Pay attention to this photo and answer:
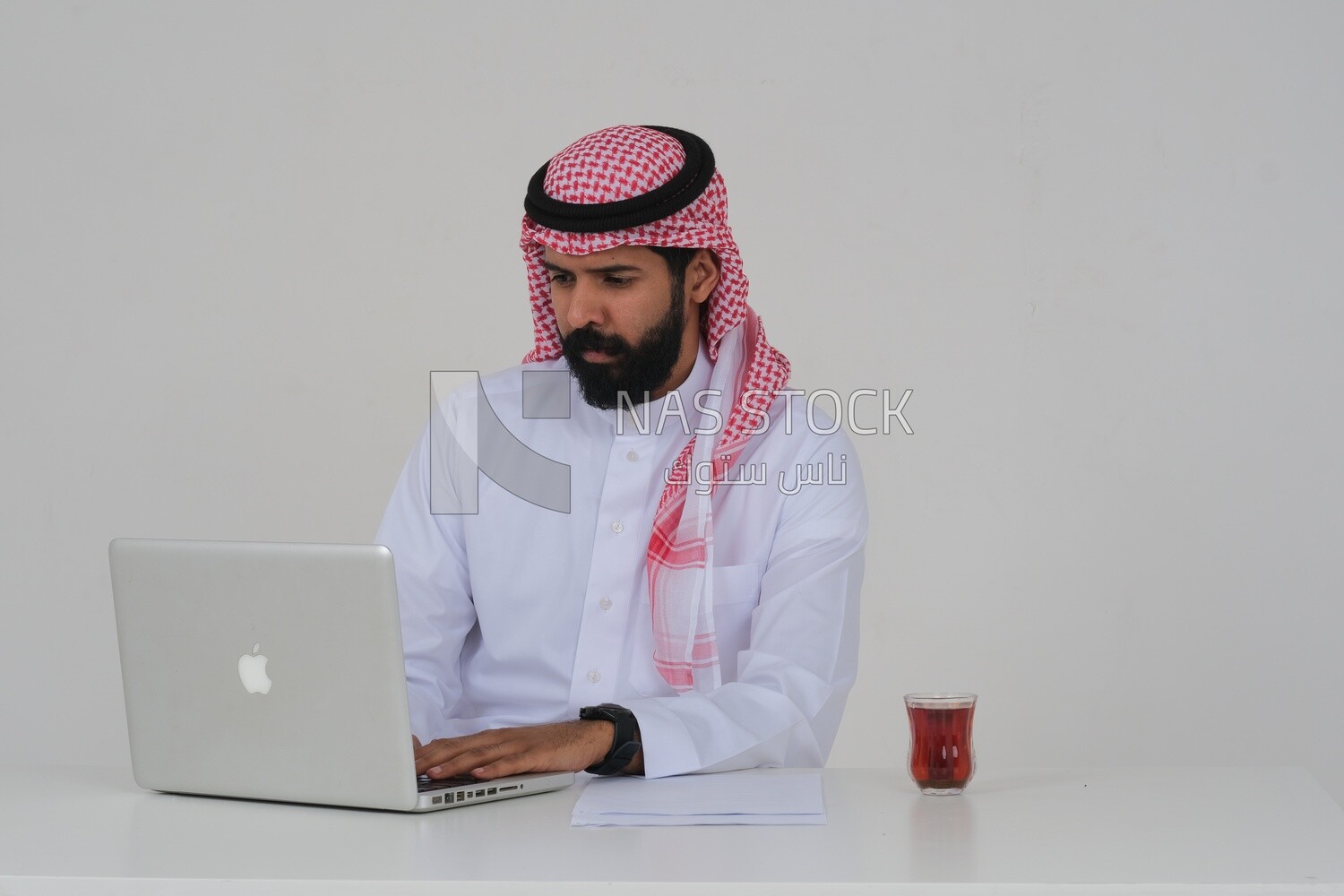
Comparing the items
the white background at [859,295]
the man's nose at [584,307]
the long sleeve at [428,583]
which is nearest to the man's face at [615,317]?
the man's nose at [584,307]

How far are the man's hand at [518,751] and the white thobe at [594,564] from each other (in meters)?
0.50

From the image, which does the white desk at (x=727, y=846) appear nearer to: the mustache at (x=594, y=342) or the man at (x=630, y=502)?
the man at (x=630, y=502)

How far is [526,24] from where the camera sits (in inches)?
153

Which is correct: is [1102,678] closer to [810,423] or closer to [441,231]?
[810,423]

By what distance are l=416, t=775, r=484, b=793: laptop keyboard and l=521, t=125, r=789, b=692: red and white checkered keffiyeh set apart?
640 millimetres

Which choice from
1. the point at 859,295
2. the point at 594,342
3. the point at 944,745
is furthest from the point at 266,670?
the point at 859,295

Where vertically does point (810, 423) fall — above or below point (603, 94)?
below

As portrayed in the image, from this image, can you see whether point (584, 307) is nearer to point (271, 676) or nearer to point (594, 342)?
point (594, 342)

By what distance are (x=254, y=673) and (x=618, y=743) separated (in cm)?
44

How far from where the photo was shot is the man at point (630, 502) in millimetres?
2244

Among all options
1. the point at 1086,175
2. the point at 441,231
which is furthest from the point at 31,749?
the point at 1086,175

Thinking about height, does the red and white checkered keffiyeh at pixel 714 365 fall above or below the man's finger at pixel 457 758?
above

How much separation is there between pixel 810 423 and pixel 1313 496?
6.31 feet

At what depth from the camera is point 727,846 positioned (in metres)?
1.37
